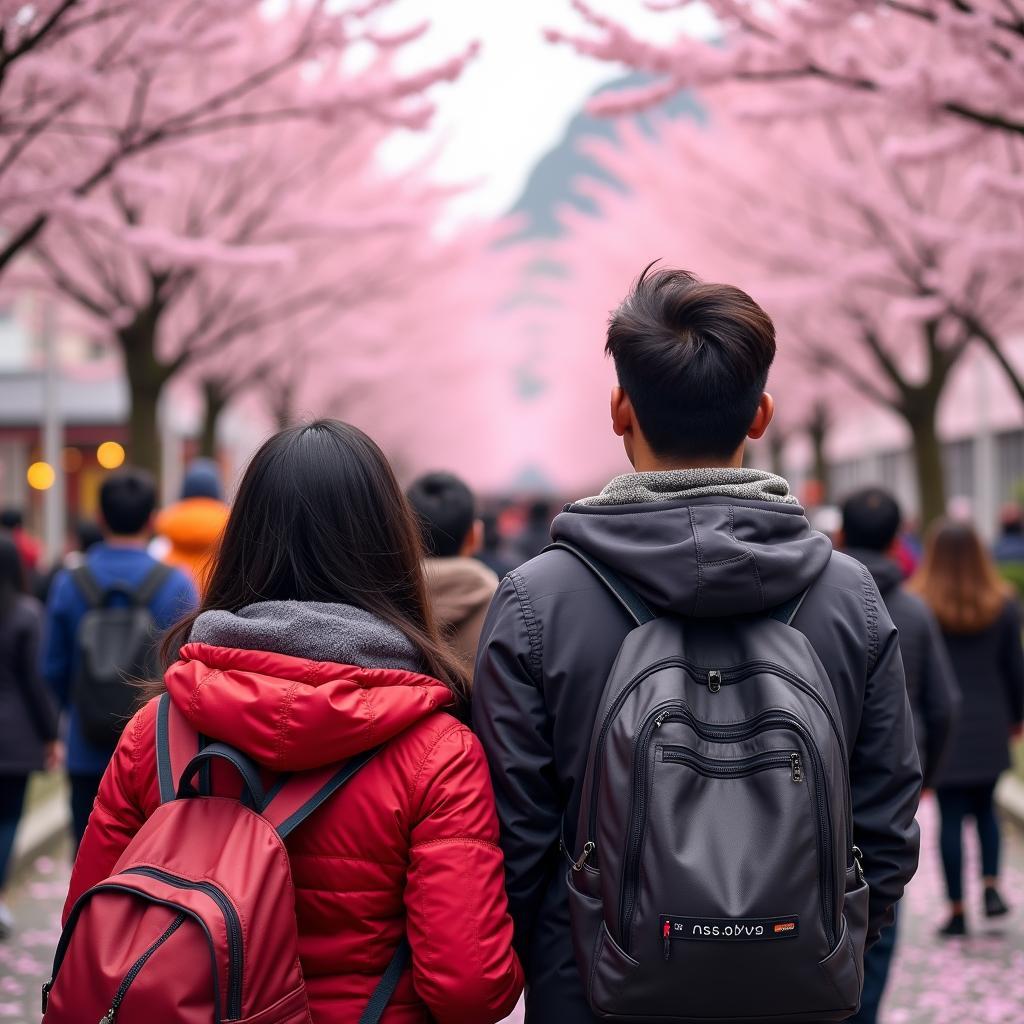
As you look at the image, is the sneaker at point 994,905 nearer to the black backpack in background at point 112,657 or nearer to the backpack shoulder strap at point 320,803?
the black backpack in background at point 112,657

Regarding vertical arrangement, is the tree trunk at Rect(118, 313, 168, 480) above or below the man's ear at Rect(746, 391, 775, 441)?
above

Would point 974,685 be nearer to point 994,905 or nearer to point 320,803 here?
point 994,905

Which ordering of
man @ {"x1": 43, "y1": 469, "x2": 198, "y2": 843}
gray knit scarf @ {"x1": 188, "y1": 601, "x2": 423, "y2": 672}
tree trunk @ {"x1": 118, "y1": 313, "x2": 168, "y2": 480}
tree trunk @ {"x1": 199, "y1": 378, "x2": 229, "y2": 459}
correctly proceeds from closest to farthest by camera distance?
1. gray knit scarf @ {"x1": 188, "y1": 601, "x2": 423, "y2": 672}
2. man @ {"x1": 43, "y1": 469, "x2": 198, "y2": 843}
3. tree trunk @ {"x1": 118, "y1": 313, "x2": 168, "y2": 480}
4. tree trunk @ {"x1": 199, "y1": 378, "x2": 229, "y2": 459}

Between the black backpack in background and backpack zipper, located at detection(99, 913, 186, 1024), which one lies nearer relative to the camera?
backpack zipper, located at detection(99, 913, 186, 1024)

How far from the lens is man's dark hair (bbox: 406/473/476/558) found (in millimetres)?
4535

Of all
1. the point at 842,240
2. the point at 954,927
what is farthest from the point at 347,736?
the point at 842,240

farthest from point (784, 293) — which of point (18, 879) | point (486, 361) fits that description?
point (486, 361)

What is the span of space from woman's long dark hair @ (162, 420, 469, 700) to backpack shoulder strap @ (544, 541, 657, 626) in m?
0.31

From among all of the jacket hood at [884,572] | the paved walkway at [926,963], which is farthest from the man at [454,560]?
the paved walkway at [926,963]

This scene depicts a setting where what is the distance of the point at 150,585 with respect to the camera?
16.4ft

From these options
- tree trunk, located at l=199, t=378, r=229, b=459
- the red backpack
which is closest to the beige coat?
the red backpack

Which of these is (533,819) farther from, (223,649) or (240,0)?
(240,0)

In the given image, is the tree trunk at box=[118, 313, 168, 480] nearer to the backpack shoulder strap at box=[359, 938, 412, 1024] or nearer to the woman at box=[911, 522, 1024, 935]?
the woman at box=[911, 522, 1024, 935]

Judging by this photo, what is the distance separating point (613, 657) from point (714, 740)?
26 cm
